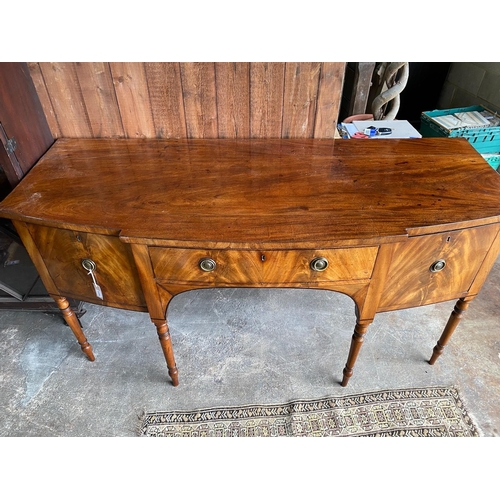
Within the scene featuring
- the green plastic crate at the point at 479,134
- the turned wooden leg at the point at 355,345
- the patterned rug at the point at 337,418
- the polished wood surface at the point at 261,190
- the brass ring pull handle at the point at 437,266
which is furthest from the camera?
the green plastic crate at the point at 479,134

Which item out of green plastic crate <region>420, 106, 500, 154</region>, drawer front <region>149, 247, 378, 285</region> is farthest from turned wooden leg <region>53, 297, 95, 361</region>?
green plastic crate <region>420, 106, 500, 154</region>

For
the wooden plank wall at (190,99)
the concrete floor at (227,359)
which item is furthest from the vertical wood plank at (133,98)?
the concrete floor at (227,359)

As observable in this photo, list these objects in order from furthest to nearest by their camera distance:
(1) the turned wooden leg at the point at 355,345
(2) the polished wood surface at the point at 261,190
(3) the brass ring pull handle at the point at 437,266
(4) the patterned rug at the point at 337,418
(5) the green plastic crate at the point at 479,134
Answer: (5) the green plastic crate at the point at 479,134
(4) the patterned rug at the point at 337,418
(1) the turned wooden leg at the point at 355,345
(3) the brass ring pull handle at the point at 437,266
(2) the polished wood surface at the point at 261,190

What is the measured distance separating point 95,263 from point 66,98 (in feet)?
2.32

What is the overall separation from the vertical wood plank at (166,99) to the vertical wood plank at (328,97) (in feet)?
1.72

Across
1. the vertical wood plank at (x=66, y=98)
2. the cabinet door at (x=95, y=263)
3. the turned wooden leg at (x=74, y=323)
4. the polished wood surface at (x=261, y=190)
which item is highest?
the vertical wood plank at (x=66, y=98)

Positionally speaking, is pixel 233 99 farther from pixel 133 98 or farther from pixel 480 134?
pixel 480 134

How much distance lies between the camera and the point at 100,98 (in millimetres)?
1485

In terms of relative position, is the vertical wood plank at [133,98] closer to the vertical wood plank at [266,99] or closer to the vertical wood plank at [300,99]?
the vertical wood plank at [266,99]

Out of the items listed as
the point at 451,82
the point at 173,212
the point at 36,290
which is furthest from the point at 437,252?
the point at 451,82

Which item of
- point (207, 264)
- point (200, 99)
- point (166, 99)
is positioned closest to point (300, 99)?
point (200, 99)

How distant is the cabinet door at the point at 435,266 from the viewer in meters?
1.17

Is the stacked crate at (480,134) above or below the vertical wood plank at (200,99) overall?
below

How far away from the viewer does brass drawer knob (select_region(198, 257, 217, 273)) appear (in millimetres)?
1128
